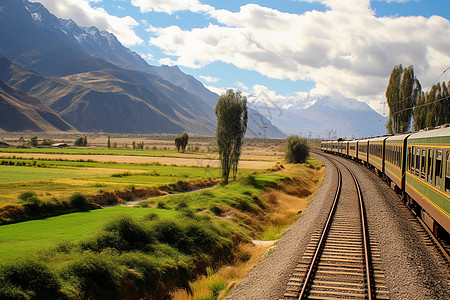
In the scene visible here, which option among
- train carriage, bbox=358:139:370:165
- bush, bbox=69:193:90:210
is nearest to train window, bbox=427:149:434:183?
bush, bbox=69:193:90:210

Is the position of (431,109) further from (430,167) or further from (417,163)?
(430,167)

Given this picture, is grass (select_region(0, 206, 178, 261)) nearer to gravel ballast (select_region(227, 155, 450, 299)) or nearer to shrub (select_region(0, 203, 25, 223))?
shrub (select_region(0, 203, 25, 223))

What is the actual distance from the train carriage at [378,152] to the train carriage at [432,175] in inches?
516

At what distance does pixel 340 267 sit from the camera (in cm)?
1263

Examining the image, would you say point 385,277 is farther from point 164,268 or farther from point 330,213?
point 330,213

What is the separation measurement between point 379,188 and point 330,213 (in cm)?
1114

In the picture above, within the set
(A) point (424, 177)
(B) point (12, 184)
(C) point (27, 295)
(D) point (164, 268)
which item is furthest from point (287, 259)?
(B) point (12, 184)

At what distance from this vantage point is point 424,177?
16.2 metres

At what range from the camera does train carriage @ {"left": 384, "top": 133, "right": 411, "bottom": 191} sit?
22.3 meters

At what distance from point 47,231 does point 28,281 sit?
7.78 m

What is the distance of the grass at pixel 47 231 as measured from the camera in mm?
13571

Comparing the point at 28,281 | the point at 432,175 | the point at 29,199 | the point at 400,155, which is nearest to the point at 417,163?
the point at 432,175

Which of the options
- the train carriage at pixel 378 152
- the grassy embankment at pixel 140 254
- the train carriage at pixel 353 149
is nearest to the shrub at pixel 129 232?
the grassy embankment at pixel 140 254

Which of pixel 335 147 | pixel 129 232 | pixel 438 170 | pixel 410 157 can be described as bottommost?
pixel 129 232
